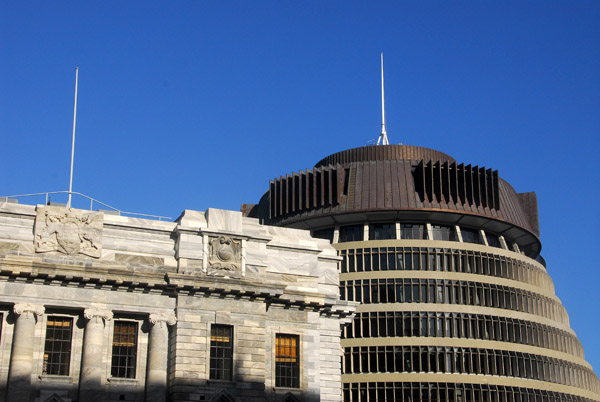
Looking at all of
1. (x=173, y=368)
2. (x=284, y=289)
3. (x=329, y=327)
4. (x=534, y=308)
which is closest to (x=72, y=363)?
(x=173, y=368)

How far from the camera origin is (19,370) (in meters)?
56.9

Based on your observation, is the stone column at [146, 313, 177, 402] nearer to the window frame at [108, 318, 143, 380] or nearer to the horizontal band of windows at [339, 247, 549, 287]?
the window frame at [108, 318, 143, 380]

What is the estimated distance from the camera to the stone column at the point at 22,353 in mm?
56594

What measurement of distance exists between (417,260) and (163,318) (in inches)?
2297

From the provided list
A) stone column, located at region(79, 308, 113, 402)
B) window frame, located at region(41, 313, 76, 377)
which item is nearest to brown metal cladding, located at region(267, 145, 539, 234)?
stone column, located at region(79, 308, 113, 402)

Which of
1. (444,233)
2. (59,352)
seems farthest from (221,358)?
(444,233)

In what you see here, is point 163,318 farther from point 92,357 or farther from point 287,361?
point 287,361

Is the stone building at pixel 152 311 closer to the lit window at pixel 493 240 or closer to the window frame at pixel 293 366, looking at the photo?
the window frame at pixel 293 366

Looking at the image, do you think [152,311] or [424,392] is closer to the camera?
[152,311]

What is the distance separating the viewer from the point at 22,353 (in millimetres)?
57281

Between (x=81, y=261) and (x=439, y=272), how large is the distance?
206ft

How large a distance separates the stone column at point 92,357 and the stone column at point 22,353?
3.15 meters

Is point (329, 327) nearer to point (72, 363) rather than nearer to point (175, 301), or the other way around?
point (175, 301)

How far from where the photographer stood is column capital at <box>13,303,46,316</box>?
190 feet
